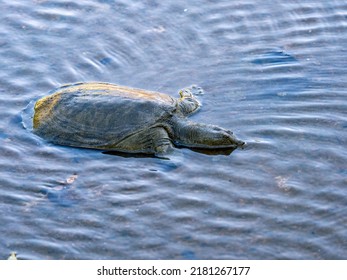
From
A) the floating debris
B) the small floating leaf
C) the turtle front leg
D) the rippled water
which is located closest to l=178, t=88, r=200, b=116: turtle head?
the rippled water

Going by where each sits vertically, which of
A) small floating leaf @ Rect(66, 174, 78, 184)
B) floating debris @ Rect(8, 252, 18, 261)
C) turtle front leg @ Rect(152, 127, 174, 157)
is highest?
turtle front leg @ Rect(152, 127, 174, 157)

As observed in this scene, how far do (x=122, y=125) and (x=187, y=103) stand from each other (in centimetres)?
78

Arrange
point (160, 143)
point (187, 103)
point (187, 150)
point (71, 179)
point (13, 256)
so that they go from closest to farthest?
point (13, 256) → point (71, 179) → point (160, 143) → point (187, 150) → point (187, 103)

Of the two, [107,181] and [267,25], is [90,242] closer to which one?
[107,181]

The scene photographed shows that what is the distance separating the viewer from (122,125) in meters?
7.11

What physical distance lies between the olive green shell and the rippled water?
0.42 ft

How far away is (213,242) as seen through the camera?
591 centimetres

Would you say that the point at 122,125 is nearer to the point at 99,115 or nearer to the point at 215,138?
the point at 99,115

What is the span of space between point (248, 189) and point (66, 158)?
5.39 feet

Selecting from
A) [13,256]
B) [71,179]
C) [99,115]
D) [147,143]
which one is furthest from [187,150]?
[13,256]

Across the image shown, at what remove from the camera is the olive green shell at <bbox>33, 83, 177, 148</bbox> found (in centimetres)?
711

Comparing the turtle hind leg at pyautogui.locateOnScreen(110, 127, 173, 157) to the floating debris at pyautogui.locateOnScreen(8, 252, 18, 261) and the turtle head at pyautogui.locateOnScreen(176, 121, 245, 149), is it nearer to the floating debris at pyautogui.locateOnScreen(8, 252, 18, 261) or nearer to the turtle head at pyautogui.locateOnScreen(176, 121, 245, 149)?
the turtle head at pyautogui.locateOnScreen(176, 121, 245, 149)

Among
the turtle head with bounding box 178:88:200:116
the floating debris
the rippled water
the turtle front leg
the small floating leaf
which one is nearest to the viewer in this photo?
the floating debris

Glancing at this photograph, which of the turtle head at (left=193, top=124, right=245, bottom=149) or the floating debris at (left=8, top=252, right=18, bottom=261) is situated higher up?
the turtle head at (left=193, top=124, right=245, bottom=149)
